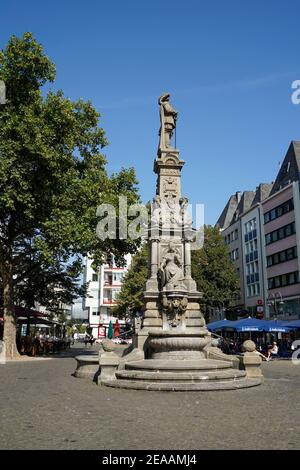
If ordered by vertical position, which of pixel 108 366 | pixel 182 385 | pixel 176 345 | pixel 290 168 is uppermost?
pixel 290 168

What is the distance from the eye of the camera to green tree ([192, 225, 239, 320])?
4881 cm

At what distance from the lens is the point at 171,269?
653 inches

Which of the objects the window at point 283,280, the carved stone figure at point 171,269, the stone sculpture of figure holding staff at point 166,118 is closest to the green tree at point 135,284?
the window at point 283,280

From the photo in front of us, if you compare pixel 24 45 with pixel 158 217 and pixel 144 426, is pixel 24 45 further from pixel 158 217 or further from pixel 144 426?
pixel 144 426

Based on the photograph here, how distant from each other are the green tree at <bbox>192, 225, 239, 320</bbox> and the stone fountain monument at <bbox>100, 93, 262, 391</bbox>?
98.3 ft

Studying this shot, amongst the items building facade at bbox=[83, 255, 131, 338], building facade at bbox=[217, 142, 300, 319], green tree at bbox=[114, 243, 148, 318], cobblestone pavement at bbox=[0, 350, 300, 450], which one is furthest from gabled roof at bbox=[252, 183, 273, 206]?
cobblestone pavement at bbox=[0, 350, 300, 450]

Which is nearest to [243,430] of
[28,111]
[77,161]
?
[28,111]

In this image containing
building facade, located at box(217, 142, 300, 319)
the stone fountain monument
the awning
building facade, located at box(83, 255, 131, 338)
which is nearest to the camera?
the stone fountain monument

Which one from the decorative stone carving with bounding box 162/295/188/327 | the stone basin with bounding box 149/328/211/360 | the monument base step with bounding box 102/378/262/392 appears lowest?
the monument base step with bounding box 102/378/262/392

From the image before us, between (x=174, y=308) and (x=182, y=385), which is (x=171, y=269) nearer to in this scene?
(x=174, y=308)

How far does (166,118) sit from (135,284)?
110 feet

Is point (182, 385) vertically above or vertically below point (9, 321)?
below

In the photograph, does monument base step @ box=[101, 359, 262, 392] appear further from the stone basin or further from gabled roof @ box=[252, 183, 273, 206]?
gabled roof @ box=[252, 183, 273, 206]

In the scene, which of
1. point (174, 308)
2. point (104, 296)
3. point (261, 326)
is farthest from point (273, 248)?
point (104, 296)
